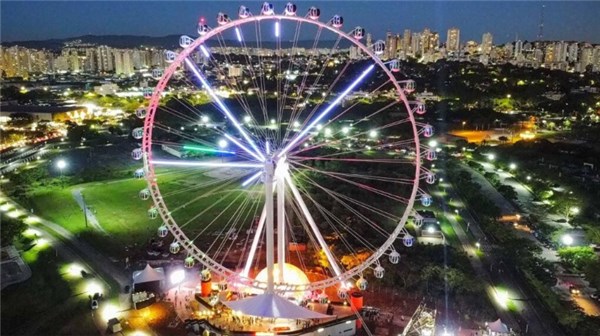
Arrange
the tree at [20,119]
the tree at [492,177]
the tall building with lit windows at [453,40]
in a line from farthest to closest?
the tall building with lit windows at [453,40]
the tree at [20,119]
the tree at [492,177]

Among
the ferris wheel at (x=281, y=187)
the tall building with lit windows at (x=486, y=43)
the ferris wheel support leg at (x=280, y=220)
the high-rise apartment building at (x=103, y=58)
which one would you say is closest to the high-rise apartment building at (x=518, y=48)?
the tall building with lit windows at (x=486, y=43)

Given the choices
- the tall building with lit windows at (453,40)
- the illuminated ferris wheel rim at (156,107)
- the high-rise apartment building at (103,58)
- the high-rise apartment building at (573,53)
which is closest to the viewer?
the illuminated ferris wheel rim at (156,107)

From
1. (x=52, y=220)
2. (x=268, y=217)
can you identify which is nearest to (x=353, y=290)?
(x=268, y=217)

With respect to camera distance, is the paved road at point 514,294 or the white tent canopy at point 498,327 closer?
the white tent canopy at point 498,327

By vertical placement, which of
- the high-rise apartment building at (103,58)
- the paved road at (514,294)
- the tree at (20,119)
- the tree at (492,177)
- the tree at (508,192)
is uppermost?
the high-rise apartment building at (103,58)

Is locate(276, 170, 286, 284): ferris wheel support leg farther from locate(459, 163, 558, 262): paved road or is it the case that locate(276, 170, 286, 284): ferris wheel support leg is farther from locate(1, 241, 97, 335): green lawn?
locate(459, 163, 558, 262): paved road

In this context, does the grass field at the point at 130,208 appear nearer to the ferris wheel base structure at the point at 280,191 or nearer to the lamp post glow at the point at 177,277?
the ferris wheel base structure at the point at 280,191

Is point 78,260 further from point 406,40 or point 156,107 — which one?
point 406,40

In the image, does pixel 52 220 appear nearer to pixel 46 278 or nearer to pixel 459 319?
pixel 46 278

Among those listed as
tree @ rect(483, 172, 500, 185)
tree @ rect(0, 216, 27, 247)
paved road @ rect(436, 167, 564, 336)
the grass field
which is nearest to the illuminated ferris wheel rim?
paved road @ rect(436, 167, 564, 336)
